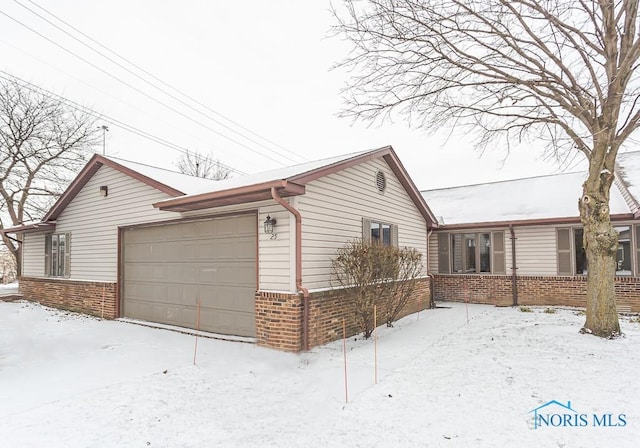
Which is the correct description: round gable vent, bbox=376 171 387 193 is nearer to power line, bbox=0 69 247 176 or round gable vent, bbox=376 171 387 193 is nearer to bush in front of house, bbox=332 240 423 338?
bush in front of house, bbox=332 240 423 338

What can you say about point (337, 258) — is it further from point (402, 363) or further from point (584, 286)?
point (584, 286)

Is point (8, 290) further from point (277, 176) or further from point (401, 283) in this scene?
point (401, 283)

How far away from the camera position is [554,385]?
4781 mm

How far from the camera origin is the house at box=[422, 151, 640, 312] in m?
11.0

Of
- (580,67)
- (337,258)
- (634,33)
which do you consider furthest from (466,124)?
(337,258)

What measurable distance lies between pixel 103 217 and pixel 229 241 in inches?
206

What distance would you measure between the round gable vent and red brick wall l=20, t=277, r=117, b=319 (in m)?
7.50

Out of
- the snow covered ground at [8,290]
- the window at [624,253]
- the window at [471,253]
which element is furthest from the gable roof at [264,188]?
the snow covered ground at [8,290]

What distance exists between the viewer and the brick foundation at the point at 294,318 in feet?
21.7

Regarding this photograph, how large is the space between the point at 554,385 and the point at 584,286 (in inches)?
321

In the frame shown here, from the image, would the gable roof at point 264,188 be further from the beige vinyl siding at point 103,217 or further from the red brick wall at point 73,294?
the red brick wall at point 73,294

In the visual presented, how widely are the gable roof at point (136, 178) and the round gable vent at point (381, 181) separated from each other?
446cm

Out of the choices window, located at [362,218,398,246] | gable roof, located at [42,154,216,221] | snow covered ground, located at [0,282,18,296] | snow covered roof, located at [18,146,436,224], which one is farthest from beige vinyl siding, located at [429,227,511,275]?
snow covered ground, located at [0,282,18,296]

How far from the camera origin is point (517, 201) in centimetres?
1389
